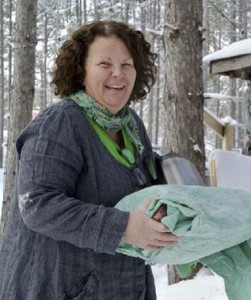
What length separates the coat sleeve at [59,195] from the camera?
1.48 metres

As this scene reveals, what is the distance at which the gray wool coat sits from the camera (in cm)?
149

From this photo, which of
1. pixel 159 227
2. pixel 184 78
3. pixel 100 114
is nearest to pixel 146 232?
pixel 159 227

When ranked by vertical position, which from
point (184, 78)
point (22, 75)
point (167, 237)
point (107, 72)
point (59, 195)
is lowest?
point (167, 237)

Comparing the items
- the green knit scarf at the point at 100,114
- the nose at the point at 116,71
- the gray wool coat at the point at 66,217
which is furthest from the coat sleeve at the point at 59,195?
the nose at the point at 116,71

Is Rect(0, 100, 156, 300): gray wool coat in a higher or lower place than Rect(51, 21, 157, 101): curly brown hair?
lower

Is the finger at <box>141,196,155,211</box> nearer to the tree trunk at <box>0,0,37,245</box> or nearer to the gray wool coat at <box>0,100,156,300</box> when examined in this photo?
the gray wool coat at <box>0,100,156,300</box>

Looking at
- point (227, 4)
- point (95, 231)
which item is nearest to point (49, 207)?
point (95, 231)

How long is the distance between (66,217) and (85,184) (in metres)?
0.16

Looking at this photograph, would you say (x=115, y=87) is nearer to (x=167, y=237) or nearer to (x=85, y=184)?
(x=85, y=184)

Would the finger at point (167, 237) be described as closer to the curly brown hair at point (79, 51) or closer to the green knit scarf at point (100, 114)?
the green knit scarf at point (100, 114)

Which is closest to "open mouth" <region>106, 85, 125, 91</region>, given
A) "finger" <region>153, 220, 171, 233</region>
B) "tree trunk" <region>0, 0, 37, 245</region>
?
"finger" <region>153, 220, 171, 233</region>

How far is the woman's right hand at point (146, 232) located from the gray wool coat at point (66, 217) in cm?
2

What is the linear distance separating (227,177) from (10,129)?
4.27 metres

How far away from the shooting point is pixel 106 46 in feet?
5.72
